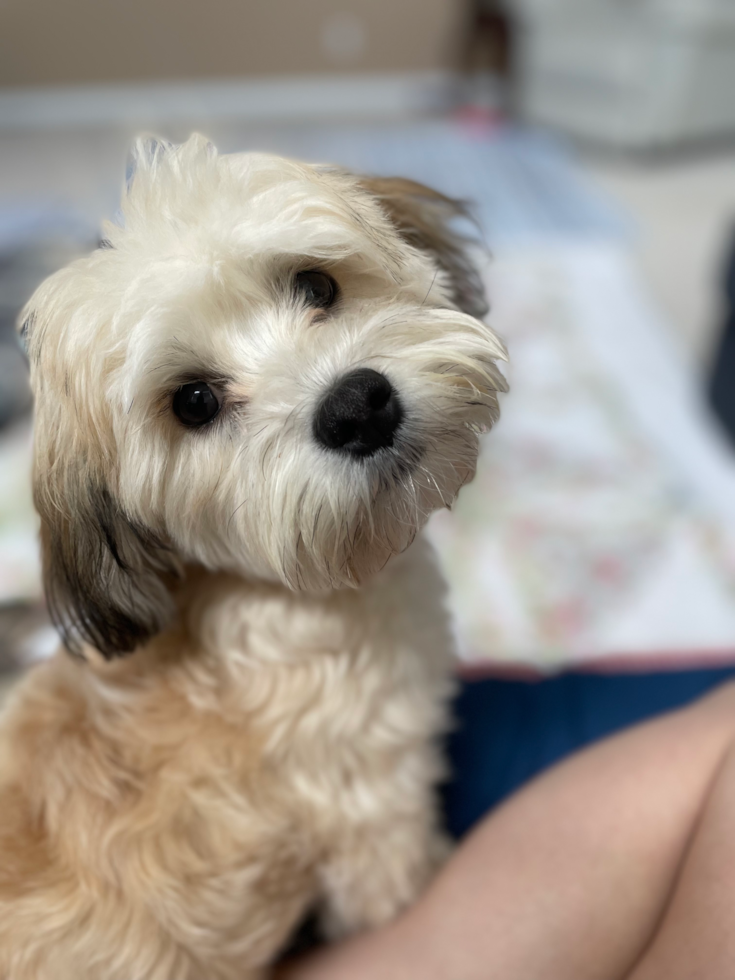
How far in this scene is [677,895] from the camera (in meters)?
0.78

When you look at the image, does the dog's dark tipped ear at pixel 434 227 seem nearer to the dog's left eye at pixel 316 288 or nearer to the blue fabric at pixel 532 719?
the dog's left eye at pixel 316 288

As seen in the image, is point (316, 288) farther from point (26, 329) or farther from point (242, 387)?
point (26, 329)

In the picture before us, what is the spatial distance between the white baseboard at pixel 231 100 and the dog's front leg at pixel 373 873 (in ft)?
14.9

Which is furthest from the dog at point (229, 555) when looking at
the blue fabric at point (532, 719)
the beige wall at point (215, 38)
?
the beige wall at point (215, 38)

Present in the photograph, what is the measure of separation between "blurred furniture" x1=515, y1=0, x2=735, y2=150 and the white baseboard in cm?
84

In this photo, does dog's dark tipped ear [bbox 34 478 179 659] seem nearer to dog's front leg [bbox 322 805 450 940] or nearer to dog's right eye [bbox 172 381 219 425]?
dog's right eye [bbox 172 381 219 425]

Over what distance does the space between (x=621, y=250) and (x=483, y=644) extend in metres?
1.95

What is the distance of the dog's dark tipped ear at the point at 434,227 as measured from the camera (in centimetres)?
93

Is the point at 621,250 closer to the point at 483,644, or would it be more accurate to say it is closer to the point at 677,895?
the point at 483,644

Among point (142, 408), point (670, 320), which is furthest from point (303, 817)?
point (670, 320)

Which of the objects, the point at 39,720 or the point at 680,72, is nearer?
the point at 39,720

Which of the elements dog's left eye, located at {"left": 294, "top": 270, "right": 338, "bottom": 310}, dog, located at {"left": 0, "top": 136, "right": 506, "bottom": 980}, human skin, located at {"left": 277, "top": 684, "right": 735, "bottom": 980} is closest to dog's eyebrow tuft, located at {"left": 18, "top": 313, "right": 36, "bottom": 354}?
dog, located at {"left": 0, "top": 136, "right": 506, "bottom": 980}

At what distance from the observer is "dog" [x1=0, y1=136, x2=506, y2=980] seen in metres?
0.74

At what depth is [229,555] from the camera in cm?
84
